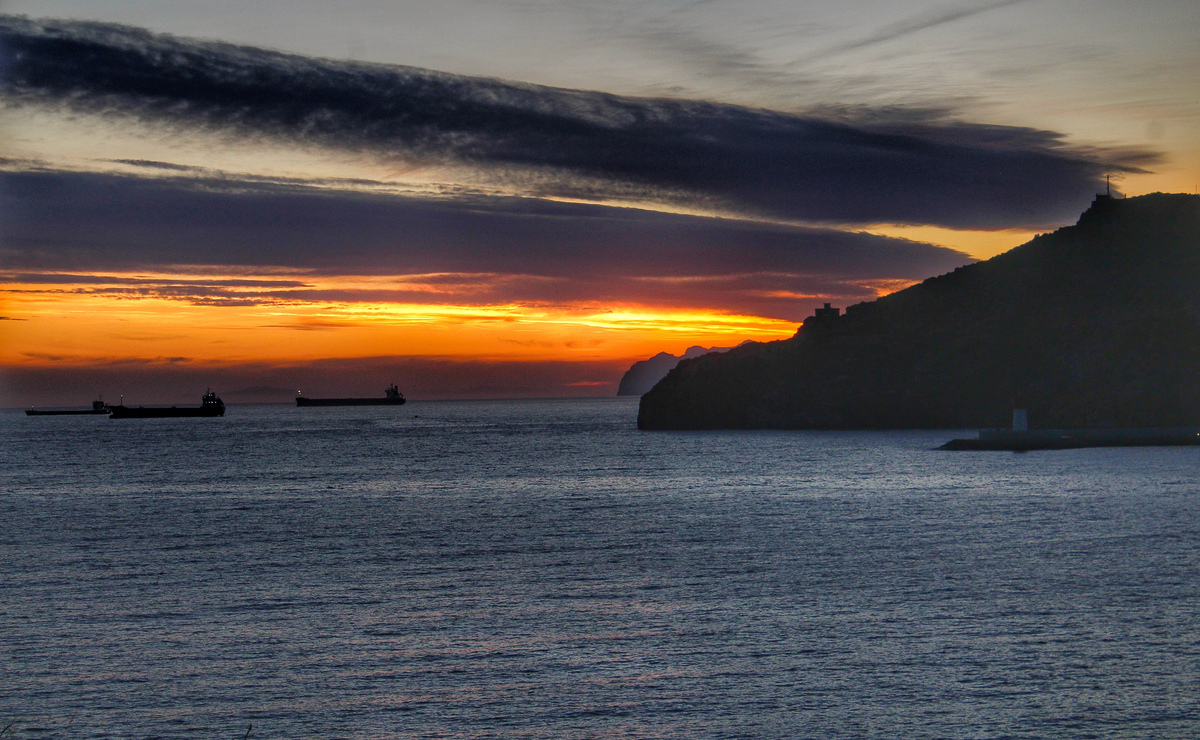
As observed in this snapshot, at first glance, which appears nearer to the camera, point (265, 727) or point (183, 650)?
point (265, 727)

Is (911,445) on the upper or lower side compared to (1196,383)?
lower

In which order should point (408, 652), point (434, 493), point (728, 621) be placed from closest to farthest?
1. point (408, 652)
2. point (728, 621)
3. point (434, 493)

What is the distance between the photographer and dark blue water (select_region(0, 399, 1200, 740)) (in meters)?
19.5

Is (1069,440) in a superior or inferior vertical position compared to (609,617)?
superior

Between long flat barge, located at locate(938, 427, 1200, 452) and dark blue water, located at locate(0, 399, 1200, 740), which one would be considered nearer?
dark blue water, located at locate(0, 399, 1200, 740)

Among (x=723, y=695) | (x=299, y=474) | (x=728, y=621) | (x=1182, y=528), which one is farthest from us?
(x=299, y=474)

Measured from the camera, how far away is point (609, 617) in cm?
2811

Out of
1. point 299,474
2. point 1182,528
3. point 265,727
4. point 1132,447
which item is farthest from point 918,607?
point 1132,447

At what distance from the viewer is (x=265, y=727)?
19.2 m

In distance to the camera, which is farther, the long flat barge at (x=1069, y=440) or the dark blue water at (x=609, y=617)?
the long flat barge at (x=1069, y=440)

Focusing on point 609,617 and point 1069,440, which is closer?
point 609,617

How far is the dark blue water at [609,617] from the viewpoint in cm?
1953

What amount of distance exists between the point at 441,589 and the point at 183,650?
1038 cm

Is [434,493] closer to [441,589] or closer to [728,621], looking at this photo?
[441,589]
